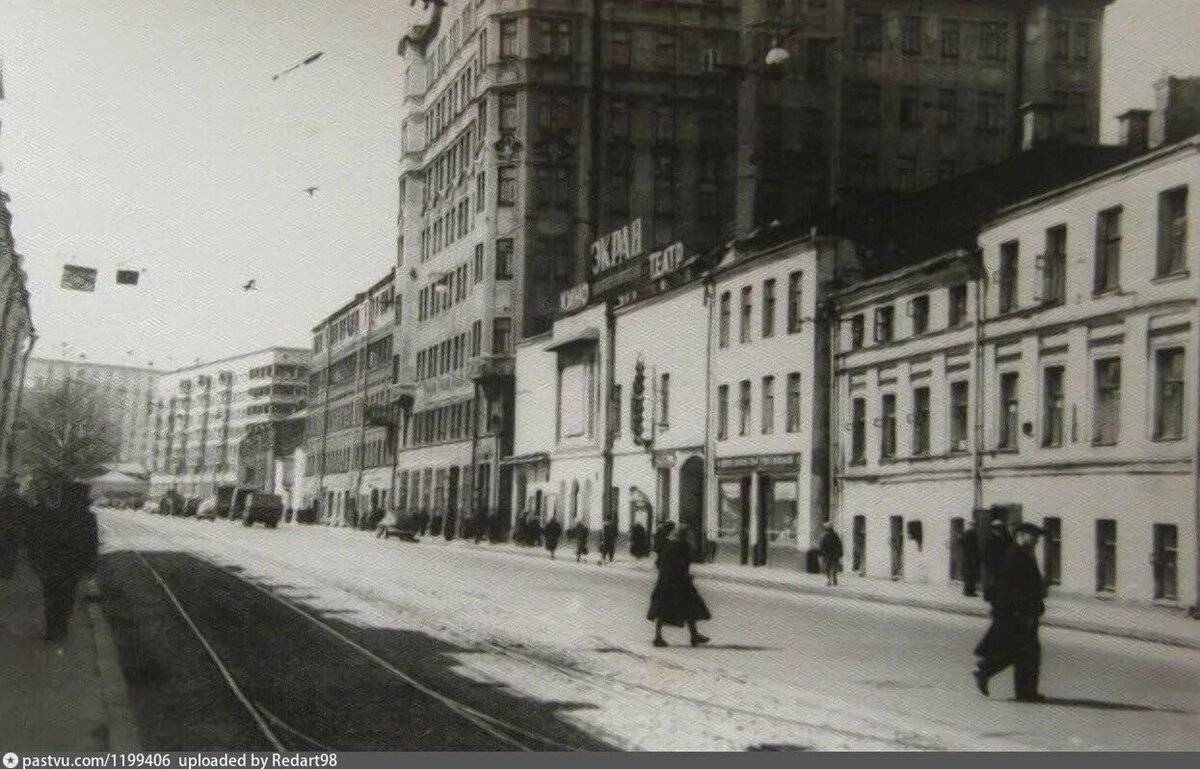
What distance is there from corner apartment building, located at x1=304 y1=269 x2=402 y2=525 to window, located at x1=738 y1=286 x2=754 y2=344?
38.6 ft

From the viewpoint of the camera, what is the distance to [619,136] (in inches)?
1110

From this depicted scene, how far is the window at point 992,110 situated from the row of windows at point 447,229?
22.5m

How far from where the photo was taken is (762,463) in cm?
3569

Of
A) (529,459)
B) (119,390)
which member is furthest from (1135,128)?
(119,390)

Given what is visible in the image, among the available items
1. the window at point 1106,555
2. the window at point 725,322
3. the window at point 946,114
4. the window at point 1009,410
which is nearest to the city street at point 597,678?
the window at point 1106,555

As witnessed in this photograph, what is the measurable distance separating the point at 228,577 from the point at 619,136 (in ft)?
38.0

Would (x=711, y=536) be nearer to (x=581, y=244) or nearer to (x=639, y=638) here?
(x=581, y=244)

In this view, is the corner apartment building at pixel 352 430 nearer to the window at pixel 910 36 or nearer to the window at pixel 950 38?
the window at pixel 910 36

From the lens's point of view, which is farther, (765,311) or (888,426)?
(765,311)

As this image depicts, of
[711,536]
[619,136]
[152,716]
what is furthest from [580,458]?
[152,716]

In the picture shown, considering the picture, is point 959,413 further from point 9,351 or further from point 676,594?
point 9,351

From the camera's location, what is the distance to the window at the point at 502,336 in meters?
46.8

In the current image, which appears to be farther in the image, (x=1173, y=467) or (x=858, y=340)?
(x=858, y=340)

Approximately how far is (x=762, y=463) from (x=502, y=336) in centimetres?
1496
